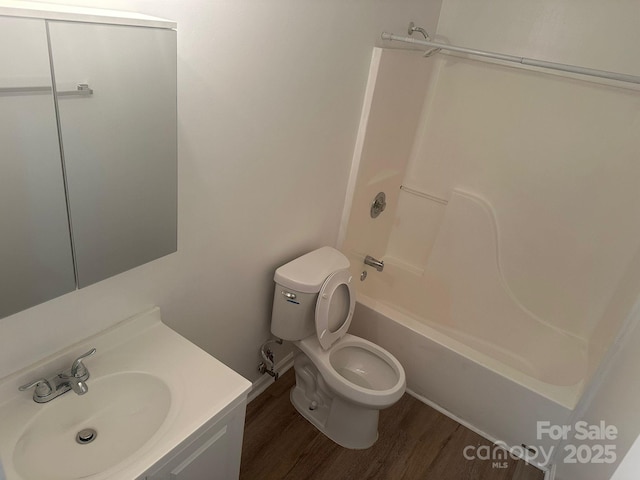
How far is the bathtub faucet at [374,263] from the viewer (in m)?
2.65

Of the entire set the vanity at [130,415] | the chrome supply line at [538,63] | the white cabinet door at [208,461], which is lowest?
the white cabinet door at [208,461]

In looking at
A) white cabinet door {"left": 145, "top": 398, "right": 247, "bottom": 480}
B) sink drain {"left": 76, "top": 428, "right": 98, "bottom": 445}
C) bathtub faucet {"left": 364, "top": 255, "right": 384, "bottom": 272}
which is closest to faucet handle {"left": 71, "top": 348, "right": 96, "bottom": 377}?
sink drain {"left": 76, "top": 428, "right": 98, "bottom": 445}

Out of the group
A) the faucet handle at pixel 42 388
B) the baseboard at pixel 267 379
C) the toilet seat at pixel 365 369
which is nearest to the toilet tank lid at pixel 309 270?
the toilet seat at pixel 365 369

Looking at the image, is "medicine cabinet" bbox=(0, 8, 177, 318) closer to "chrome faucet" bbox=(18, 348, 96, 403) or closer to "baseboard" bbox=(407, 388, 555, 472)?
"chrome faucet" bbox=(18, 348, 96, 403)

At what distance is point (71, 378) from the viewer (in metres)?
1.28

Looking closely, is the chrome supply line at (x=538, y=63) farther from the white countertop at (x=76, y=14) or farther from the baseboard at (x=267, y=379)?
the baseboard at (x=267, y=379)

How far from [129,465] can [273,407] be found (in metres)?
1.25

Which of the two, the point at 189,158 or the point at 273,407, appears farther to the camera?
the point at 273,407

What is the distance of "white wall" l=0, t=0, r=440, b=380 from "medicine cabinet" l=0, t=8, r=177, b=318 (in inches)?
4.1

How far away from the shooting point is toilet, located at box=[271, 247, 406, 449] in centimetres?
196

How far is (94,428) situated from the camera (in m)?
1.29

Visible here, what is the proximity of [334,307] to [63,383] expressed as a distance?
1137 millimetres

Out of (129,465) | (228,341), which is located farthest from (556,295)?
(129,465)

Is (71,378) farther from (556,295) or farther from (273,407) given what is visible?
(556,295)
